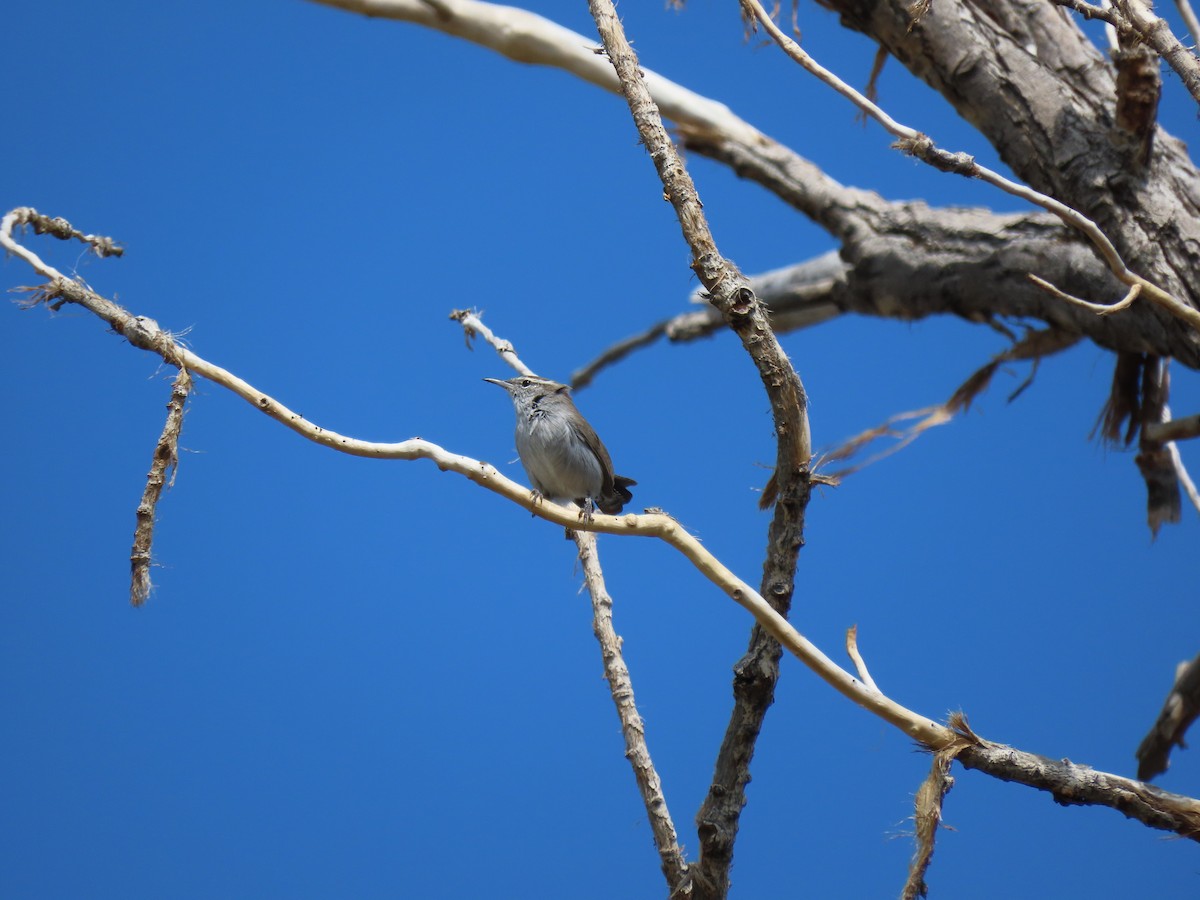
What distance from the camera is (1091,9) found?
→ 366 cm

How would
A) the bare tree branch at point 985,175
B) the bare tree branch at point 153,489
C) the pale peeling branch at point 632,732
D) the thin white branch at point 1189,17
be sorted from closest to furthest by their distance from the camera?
the bare tree branch at point 153,489
the bare tree branch at point 985,175
the pale peeling branch at point 632,732
the thin white branch at point 1189,17

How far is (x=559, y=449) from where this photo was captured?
5.18m

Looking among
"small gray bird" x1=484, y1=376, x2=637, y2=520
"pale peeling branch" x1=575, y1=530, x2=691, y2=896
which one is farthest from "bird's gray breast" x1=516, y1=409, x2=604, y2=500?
"pale peeling branch" x1=575, y1=530, x2=691, y2=896

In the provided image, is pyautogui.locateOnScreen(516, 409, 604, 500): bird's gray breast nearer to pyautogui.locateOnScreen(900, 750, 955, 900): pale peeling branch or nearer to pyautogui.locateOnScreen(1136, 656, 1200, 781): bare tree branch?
pyautogui.locateOnScreen(900, 750, 955, 900): pale peeling branch

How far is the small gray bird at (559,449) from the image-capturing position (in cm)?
520

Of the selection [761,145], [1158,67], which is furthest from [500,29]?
[1158,67]

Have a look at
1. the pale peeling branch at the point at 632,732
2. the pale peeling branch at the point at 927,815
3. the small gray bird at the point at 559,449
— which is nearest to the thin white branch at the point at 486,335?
the small gray bird at the point at 559,449

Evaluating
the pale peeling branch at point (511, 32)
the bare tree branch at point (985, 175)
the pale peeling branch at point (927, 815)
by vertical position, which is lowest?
the pale peeling branch at point (927, 815)

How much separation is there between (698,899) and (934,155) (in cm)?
260

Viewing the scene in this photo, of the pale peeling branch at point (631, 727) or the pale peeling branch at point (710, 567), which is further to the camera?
the pale peeling branch at point (631, 727)

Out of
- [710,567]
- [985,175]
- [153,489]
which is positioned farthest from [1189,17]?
[153,489]

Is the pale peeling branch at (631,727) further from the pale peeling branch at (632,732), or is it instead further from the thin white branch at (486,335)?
the thin white branch at (486,335)

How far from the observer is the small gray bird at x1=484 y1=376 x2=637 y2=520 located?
5.20 m

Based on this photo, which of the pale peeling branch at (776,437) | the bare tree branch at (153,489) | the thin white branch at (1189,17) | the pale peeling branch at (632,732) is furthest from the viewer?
the thin white branch at (1189,17)
